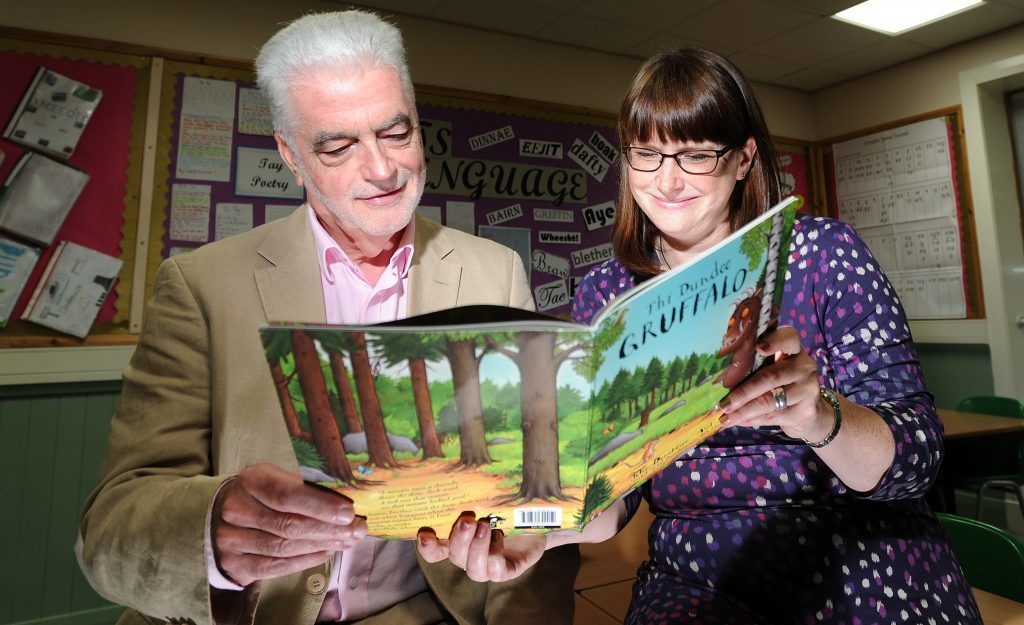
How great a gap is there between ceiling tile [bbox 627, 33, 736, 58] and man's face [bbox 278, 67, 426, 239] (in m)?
3.39

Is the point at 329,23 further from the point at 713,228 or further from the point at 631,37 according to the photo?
the point at 631,37

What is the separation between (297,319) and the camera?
1.07m

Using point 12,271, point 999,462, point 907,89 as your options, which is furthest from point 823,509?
point 907,89

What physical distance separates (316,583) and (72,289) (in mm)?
2504

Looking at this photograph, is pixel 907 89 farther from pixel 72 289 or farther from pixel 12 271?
pixel 12 271

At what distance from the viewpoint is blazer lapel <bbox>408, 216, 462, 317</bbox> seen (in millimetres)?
1179

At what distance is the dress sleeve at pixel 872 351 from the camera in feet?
3.01

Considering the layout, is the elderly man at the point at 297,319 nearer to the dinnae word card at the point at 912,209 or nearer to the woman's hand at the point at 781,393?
the woman's hand at the point at 781,393

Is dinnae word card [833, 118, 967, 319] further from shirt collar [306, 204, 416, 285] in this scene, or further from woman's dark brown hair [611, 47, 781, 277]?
shirt collar [306, 204, 416, 285]

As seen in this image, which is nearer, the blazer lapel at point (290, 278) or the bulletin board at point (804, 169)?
the blazer lapel at point (290, 278)

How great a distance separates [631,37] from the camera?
3963 mm

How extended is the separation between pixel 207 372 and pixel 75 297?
229 cm

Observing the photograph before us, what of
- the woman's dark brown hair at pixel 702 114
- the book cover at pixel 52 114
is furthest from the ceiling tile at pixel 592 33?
the woman's dark brown hair at pixel 702 114

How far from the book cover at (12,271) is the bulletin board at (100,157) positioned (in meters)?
0.02
